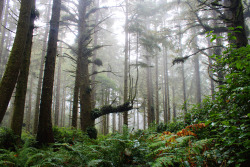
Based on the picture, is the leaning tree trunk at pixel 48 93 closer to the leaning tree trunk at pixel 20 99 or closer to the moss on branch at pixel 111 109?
the leaning tree trunk at pixel 20 99

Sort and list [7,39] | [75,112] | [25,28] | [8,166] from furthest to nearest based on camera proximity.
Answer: [7,39], [75,112], [25,28], [8,166]

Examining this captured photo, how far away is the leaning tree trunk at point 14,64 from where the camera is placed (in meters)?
3.85

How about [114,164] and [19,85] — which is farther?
[19,85]

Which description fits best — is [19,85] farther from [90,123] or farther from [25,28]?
[90,123]

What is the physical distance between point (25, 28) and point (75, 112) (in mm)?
5258

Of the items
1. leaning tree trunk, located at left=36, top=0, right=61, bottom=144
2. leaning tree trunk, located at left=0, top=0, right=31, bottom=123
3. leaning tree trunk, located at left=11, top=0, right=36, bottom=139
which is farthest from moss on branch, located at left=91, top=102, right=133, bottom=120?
leaning tree trunk, located at left=0, top=0, right=31, bottom=123

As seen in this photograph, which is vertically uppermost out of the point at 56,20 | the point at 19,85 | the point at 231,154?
the point at 56,20

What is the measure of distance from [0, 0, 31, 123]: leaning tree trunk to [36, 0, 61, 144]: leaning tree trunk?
1.79m

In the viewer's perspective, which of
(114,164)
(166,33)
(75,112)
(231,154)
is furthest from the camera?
(166,33)

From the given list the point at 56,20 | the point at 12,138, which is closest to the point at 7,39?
the point at 56,20

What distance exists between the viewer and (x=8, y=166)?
10.2 ft

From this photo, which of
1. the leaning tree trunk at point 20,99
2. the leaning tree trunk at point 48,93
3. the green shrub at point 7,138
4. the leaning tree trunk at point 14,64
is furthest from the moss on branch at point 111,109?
the leaning tree trunk at point 14,64

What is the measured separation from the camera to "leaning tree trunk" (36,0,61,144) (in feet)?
18.5

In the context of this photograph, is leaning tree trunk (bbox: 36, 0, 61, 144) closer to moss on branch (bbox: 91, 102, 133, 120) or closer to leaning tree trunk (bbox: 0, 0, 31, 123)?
leaning tree trunk (bbox: 0, 0, 31, 123)
